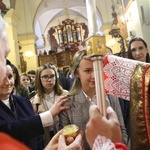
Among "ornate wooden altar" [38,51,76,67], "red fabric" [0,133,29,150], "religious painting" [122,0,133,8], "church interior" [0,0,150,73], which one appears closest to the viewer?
"red fabric" [0,133,29,150]

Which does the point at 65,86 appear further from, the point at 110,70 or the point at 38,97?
the point at 110,70

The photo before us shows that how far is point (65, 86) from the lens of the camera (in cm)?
382

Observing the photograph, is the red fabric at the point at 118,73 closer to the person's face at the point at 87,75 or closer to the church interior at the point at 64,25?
the church interior at the point at 64,25

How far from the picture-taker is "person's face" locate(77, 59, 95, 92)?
1.52m

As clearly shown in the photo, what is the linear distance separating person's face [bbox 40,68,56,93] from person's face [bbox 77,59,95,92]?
3.08 ft

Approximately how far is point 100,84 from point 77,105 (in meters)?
0.75

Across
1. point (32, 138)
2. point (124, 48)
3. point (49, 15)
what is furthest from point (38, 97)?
point (49, 15)

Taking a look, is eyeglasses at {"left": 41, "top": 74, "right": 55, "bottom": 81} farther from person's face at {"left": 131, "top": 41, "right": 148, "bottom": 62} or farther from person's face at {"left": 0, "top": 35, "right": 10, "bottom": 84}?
person's face at {"left": 0, "top": 35, "right": 10, "bottom": 84}

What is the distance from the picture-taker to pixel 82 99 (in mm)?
1473

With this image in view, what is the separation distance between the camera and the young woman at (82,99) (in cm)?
141

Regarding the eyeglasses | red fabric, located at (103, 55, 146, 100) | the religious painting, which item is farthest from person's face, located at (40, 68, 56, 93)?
the religious painting

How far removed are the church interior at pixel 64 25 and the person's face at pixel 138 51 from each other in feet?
1.88

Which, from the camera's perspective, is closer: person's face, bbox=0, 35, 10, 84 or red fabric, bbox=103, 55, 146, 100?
person's face, bbox=0, 35, 10, 84

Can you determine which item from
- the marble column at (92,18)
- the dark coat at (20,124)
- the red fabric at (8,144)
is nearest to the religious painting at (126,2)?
the dark coat at (20,124)
